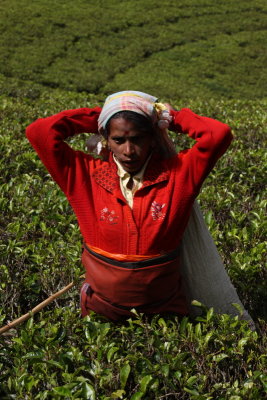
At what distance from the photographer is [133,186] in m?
2.56

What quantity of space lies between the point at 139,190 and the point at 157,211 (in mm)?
145

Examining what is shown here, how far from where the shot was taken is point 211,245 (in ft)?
9.45

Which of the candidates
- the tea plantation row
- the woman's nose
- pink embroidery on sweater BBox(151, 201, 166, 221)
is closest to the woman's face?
the woman's nose

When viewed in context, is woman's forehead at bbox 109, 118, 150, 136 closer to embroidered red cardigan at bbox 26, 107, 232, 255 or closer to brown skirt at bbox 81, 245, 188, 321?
embroidered red cardigan at bbox 26, 107, 232, 255

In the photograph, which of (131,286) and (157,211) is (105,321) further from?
(157,211)

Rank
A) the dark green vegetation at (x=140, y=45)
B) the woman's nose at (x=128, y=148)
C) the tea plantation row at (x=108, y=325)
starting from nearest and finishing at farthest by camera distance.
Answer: the tea plantation row at (x=108, y=325) < the woman's nose at (x=128, y=148) < the dark green vegetation at (x=140, y=45)

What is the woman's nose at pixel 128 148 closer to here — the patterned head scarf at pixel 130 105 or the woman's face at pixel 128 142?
the woman's face at pixel 128 142

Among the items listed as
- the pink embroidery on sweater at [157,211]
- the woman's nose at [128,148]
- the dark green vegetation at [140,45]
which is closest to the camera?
the woman's nose at [128,148]

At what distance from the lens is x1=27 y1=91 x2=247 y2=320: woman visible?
242cm

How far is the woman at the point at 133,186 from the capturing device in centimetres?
242

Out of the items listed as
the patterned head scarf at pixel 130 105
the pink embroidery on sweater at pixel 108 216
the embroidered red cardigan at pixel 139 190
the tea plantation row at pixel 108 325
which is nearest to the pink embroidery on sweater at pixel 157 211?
the embroidered red cardigan at pixel 139 190

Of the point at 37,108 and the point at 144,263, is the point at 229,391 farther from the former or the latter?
the point at 37,108

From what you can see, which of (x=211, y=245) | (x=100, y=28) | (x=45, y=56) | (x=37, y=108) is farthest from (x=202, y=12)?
(x=211, y=245)

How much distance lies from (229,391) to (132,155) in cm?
121
